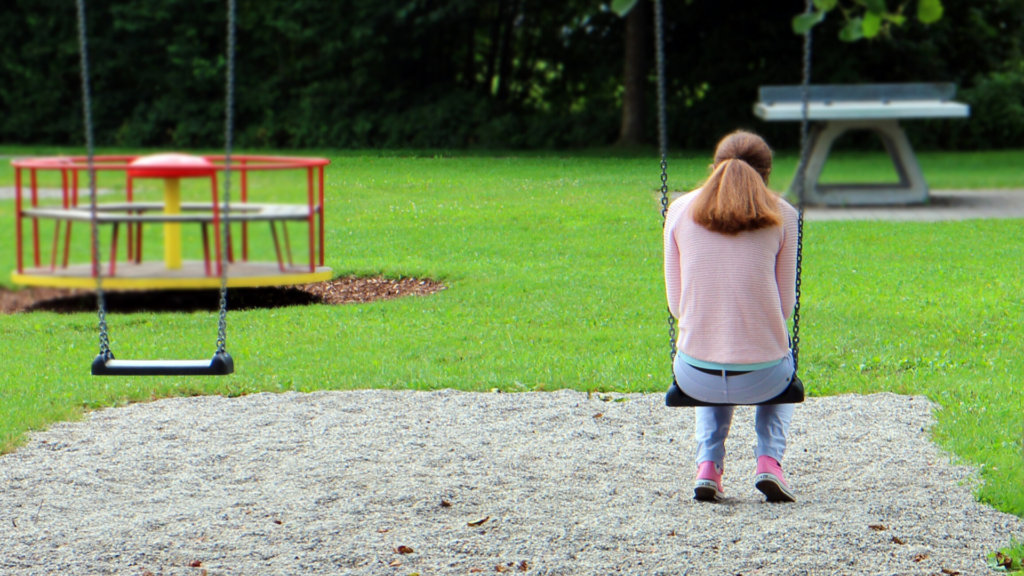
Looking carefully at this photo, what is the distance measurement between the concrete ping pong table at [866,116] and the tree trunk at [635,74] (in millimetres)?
1561

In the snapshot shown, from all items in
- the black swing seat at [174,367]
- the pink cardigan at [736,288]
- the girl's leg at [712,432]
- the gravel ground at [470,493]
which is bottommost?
the gravel ground at [470,493]

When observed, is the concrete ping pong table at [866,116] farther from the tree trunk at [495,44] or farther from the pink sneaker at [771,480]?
the tree trunk at [495,44]

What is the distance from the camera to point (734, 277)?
3.93 meters

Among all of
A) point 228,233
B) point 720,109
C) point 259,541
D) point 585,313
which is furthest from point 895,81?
point 228,233

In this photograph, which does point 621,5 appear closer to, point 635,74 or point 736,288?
point 736,288

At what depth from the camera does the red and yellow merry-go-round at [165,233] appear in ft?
7.75

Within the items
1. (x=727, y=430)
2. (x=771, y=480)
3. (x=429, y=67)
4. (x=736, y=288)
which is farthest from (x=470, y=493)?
(x=429, y=67)

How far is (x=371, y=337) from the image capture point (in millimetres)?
7652

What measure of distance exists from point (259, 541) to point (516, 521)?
3.11 feet

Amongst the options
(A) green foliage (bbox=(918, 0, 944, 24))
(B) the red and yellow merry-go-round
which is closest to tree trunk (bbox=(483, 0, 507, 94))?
(B) the red and yellow merry-go-round

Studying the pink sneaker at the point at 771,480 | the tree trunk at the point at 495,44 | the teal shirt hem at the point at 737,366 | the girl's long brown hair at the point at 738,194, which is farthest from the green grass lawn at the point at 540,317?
the tree trunk at the point at 495,44

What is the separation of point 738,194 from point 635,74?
734 centimetres

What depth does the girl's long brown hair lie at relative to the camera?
3842mm

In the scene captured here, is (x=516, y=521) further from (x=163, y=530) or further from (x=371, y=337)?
(x=371, y=337)
